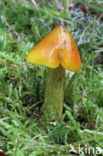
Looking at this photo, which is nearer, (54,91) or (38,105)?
(54,91)

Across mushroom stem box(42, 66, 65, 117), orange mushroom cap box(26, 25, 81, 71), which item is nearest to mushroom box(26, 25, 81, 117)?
orange mushroom cap box(26, 25, 81, 71)

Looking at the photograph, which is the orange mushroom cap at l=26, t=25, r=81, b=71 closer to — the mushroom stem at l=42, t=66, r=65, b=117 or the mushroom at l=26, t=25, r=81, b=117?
the mushroom at l=26, t=25, r=81, b=117

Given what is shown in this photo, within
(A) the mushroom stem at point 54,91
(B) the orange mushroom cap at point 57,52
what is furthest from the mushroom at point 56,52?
(A) the mushroom stem at point 54,91

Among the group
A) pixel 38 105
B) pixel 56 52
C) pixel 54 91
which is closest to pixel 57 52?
pixel 56 52

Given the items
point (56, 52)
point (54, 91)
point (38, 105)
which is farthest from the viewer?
point (38, 105)

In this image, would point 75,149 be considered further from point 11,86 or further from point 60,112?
point 11,86

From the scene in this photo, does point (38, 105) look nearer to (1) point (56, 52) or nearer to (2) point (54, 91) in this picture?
(2) point (54, 91)

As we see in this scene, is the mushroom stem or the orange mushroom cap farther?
the mushroom stem
